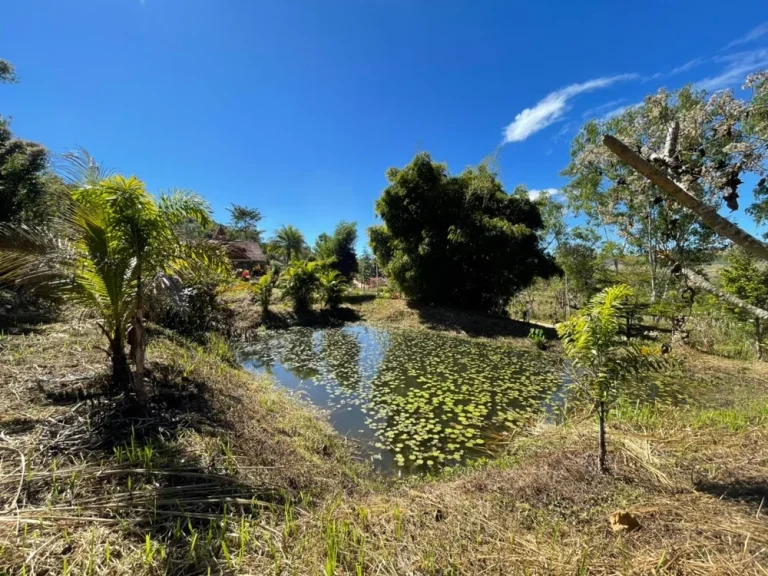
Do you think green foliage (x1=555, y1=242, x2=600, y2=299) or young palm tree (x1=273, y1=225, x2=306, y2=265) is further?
young palm tree (x1=273, y1=225, x2=306, y2=265)

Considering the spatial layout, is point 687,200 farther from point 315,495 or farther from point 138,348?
point 138,348

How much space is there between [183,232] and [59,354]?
2.36 metres

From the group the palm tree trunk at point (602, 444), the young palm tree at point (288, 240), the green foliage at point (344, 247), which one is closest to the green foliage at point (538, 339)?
the palm tree trunk at point (602, 444)

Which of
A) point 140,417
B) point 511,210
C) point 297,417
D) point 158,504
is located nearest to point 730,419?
point 297,417

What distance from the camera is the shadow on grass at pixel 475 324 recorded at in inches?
413

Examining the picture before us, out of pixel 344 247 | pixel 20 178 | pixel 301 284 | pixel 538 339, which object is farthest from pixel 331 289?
pixel 344 247

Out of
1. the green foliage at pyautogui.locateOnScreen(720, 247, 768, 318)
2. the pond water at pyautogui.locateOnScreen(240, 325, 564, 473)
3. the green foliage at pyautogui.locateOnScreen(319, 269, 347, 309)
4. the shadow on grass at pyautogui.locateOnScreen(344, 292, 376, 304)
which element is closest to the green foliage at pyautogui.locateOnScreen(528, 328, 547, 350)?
the pond water at pyautogui.locateOnScreen(240, 325, 564, 473)

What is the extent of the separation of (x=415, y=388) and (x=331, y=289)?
846 cm

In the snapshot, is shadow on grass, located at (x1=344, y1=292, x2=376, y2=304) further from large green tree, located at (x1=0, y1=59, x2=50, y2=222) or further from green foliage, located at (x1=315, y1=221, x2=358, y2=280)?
large green tree, located at (x1=0, y1=59, x2=50, y2=222)

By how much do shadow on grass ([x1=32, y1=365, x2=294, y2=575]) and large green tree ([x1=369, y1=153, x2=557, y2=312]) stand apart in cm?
1019

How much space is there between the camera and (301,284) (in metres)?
12.9

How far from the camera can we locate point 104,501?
1.83 meters

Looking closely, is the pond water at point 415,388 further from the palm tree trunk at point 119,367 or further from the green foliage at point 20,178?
the green foliage at point 20,178

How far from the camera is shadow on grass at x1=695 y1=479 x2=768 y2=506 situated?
83.8 inches
